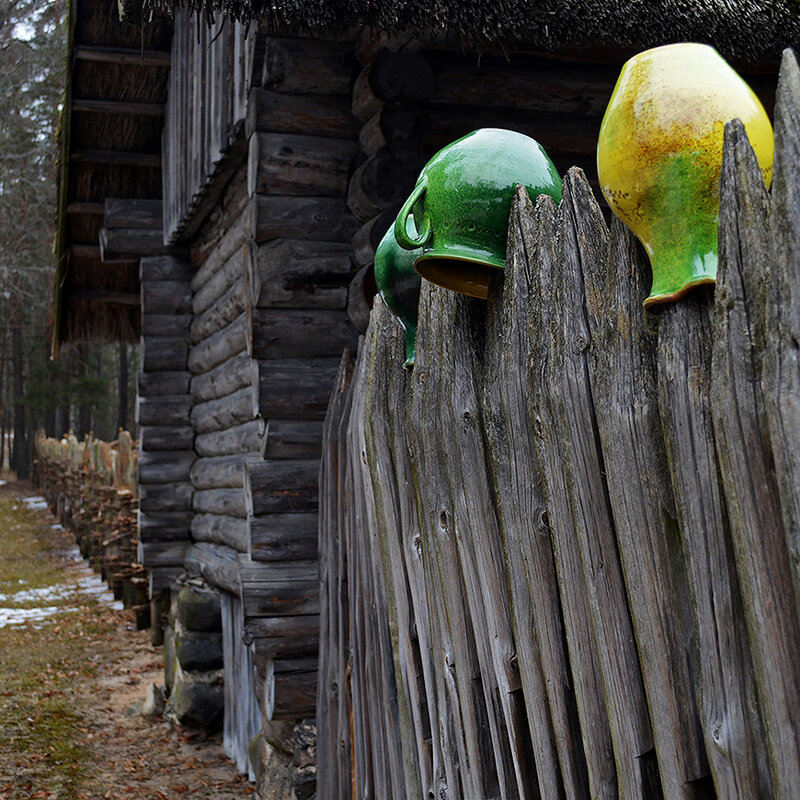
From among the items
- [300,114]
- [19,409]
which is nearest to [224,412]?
[300,114]

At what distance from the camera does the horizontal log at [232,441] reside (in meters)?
5.17

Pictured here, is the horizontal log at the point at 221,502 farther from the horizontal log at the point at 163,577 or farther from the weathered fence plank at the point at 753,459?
the weathered fence plank at the point at 753,459

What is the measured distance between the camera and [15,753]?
6355mm

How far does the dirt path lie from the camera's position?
5758 mm

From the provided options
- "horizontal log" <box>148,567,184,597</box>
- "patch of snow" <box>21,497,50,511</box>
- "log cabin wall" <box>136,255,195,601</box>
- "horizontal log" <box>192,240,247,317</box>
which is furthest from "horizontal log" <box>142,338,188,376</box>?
"patch of snow" <box>21,497,50,511</box>

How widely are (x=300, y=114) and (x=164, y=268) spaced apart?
3.42m

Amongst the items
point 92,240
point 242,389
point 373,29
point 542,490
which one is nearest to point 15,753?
point 242,389

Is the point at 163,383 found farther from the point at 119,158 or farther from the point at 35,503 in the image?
the point at 35,503

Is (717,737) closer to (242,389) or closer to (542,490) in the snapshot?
(542,490)

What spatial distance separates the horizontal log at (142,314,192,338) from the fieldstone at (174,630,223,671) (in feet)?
7.90

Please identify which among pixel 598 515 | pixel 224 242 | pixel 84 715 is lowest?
pixel 84 715

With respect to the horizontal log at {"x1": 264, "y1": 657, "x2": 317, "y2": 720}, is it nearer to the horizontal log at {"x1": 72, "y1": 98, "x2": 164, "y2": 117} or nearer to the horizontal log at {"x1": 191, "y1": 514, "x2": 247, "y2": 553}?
the horizontal log at {"x1": 191, "y1": 514, "x2": 247, "y2": 553}

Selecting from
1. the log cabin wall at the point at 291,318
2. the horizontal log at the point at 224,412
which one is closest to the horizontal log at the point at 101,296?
the horizontal log at the point at 224,412

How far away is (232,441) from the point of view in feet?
19.4
